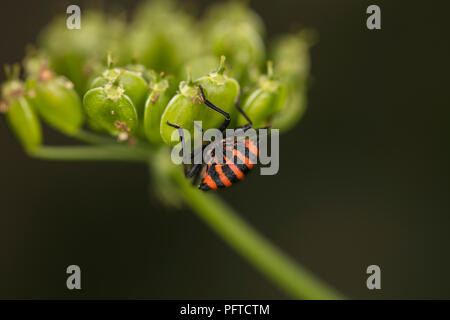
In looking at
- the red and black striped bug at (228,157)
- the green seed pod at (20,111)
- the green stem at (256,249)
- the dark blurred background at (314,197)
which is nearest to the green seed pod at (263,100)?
the red and black striped bug at (228,157)

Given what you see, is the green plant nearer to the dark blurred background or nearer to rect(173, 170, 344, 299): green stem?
rect(173, 170, 344, 299): green stem

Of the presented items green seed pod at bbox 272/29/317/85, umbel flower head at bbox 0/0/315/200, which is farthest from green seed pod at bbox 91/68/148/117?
green seed pod at bbox 272/29/317/85

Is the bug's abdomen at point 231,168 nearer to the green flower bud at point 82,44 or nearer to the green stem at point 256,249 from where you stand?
the green stem at point 256,249

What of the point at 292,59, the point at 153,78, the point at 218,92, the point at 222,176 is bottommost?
the point at 222,176

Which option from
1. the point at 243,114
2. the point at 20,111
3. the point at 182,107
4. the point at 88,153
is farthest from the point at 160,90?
the point at 20,111

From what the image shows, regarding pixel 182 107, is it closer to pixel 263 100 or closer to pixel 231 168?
pixel 231 168
